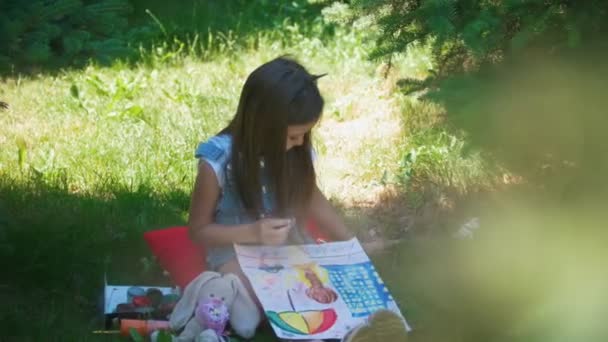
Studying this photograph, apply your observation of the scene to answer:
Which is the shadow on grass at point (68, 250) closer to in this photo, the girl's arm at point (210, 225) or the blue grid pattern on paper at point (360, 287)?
the girl's arm at point (210, 225)

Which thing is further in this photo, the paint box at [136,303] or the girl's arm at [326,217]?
the girl's arm at [326,217]

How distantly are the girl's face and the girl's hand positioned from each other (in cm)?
26

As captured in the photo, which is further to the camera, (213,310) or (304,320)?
(304,320)

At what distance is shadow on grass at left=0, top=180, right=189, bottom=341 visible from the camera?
10.1 ft

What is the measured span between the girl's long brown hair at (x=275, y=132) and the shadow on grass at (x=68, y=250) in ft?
1.72

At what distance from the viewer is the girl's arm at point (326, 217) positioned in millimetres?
3528

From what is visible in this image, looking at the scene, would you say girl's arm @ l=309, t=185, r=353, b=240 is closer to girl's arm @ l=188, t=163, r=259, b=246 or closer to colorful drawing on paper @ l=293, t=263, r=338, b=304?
colorful drawing on paper @ l=293, t=263, r=338, b=304

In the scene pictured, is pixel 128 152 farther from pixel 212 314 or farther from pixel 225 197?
pixel 212 314

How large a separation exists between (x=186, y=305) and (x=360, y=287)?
2.01ft

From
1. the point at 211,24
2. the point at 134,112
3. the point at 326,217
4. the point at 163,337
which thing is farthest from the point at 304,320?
the point at 211,24

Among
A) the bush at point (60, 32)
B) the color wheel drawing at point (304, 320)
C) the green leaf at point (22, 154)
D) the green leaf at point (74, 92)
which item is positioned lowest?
the green leaf at point (74, 92)

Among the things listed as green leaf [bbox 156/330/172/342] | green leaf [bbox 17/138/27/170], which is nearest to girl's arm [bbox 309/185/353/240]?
green leaf [bbox 156/330/172/342]

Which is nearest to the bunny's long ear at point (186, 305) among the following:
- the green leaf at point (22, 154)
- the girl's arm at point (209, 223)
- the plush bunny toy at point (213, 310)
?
the plush bunny toy at point (213, 310)

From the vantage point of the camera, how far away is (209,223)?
3232 mm
